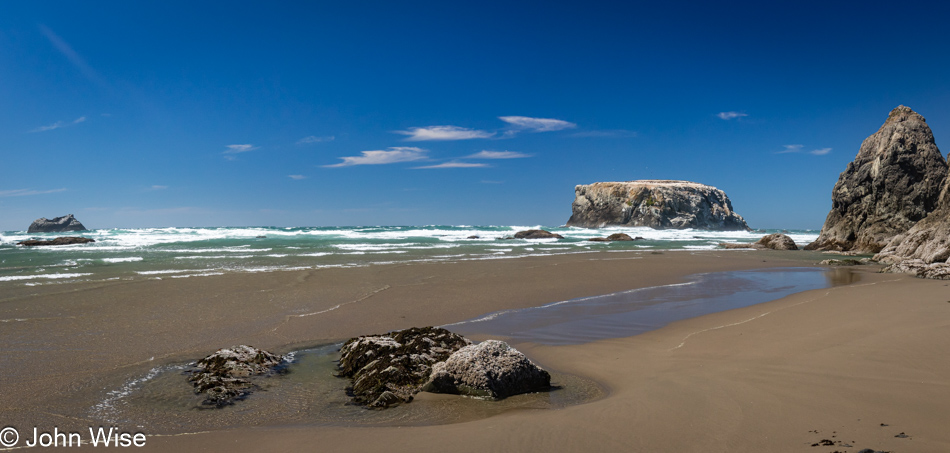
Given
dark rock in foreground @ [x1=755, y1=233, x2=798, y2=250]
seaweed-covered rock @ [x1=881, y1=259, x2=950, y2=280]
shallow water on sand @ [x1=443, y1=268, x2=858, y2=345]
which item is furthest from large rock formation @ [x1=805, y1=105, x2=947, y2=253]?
shallow water on sand @ [x1=443, y1=268, x2=858, y2=345]

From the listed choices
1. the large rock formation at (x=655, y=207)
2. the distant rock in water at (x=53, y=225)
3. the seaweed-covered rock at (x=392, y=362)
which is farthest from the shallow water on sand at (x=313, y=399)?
the distant rock in water at (x=53, y=225)

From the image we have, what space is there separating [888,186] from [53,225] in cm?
9685

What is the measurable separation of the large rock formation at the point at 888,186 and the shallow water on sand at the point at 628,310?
14.2 metres

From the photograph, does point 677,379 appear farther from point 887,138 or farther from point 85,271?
point 887,138

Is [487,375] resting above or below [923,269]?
below

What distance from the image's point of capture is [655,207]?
7725 centimetres

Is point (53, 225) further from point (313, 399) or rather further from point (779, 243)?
point (779, 243)

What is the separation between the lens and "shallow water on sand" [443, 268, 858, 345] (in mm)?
6734

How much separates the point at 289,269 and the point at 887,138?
30.3 metres

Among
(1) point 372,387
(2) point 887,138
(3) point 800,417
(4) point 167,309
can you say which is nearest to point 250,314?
(4) point 167,309

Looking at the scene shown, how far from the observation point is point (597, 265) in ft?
55.2

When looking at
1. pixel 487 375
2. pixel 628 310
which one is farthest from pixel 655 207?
pixel 487 375

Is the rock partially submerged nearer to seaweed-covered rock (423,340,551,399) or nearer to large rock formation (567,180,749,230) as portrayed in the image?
seaweed-covered rock (423,340,551,399)

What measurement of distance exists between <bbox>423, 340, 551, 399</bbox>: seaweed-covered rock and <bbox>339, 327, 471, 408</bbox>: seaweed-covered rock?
0.28 meters
